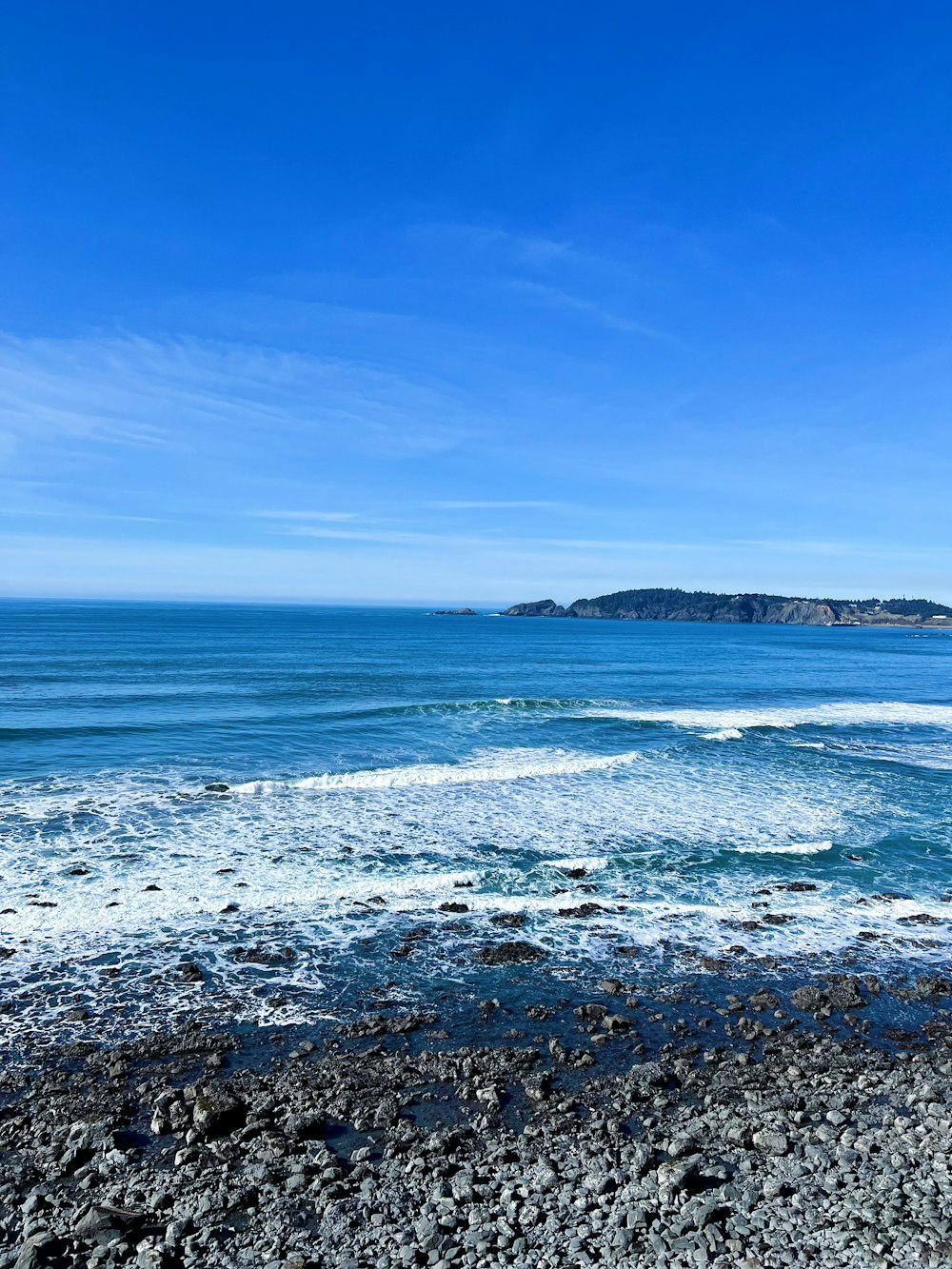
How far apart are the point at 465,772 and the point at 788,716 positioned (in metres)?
24.5

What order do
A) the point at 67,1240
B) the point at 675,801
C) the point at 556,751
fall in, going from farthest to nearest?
the point at 556,751
the point at 675,801
the point at 67,1240

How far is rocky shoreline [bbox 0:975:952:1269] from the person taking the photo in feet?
25.2

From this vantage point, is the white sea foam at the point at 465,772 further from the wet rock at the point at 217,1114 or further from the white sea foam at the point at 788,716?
the wet rock at the point at 217,1114

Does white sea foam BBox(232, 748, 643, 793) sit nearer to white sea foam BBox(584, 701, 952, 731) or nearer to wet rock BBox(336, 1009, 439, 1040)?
white sea foam BBox(584, 701, 952, 731)

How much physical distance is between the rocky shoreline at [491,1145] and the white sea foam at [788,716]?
2873cm

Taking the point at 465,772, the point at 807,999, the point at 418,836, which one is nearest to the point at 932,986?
the point at 807,999

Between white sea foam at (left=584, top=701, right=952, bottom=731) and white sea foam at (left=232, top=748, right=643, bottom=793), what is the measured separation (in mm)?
9829

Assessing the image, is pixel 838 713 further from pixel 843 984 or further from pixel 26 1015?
pixel 26 1015

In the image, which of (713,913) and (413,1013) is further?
(713,913)

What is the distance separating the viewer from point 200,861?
18.9 m

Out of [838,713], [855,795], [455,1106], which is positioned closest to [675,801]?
[855,795]

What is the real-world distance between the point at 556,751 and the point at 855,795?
11.8m

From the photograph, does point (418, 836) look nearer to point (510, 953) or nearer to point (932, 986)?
point (510, 953)

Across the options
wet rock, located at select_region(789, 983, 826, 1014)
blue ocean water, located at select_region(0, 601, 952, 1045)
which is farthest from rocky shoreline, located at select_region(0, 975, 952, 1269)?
blue ocean water, located at select_region(0, 601, 952, 1045)
